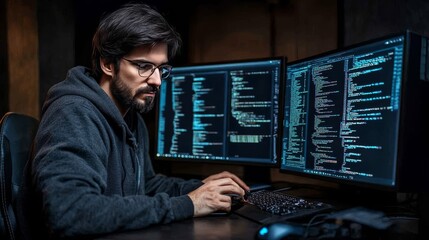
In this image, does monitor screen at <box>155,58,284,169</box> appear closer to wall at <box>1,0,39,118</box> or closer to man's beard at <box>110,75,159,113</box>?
man's beard at <box>110,75,159,113</box>

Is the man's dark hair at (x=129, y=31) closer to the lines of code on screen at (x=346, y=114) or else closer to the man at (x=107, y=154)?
the man at (x=107, y=154)

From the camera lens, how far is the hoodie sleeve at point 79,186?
94 centimetres

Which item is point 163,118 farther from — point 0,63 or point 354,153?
point 0,63

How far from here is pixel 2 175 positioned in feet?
3.93

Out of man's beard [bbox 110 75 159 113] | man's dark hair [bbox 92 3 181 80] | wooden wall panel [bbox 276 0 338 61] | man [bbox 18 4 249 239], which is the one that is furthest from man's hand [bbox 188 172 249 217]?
wooden wall panel [bbox 276 0 338 61]

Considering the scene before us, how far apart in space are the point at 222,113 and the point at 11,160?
2.72ft

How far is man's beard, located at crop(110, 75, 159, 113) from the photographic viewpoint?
4.45ft

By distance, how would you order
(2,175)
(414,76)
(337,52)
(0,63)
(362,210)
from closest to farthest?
(362,210) → (414,76) → (2,175) → (337,52) → (0,63)

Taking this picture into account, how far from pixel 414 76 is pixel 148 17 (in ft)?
2.59

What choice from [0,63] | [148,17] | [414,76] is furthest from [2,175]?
[0,63]

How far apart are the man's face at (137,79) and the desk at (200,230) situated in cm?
46

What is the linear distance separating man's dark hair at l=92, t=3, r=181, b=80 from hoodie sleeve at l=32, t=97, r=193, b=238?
0.26 m

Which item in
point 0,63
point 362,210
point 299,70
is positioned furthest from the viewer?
point 0,63

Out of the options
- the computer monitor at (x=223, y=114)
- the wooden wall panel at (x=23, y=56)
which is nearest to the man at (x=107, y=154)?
the computer monitor at (x=223, y=114)
